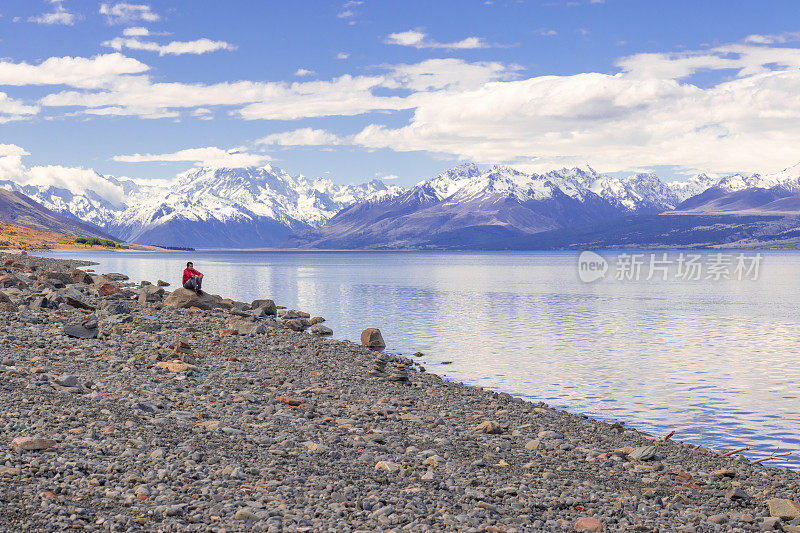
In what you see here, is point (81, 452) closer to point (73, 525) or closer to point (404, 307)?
point (73, 525)

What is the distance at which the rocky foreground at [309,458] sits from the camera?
13.7m

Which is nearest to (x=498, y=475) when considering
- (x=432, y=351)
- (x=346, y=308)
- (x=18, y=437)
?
(x=18, y=437)

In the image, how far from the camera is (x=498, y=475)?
1773 cm

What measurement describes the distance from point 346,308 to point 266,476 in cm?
6992

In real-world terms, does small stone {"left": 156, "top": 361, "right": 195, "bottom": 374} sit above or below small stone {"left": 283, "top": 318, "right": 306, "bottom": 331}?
above

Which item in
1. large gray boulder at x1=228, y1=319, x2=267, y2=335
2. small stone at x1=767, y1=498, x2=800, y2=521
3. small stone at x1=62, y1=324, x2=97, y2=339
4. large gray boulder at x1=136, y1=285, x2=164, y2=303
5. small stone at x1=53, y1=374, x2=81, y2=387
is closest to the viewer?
small stone at x1=767, y1=498, x2=800, y2=521

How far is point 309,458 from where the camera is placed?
17.6 m

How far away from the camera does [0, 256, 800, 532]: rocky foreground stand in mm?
13711

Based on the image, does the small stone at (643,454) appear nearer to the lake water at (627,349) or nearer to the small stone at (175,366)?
the lake water at (627,349)

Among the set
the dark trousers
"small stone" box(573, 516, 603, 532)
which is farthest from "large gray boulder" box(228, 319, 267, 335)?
"small stone" box(573, 516, 603, 532)

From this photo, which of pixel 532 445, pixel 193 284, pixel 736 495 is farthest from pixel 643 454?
pixel 193 284

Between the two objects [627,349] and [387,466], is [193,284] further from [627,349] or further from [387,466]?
[387,466]

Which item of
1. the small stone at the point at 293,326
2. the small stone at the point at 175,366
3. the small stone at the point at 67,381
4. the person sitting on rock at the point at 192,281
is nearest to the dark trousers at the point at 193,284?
the person sitting on rock at the point at 192,281

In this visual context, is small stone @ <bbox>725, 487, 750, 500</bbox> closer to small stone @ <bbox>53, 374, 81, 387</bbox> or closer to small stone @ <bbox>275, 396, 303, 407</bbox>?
small stone @ <bbox>275, 396, 303, 407</bbox>
